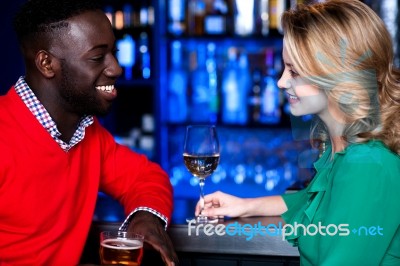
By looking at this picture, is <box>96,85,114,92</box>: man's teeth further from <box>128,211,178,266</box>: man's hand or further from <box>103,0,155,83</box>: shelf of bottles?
<box>103,0,155,83</box>: shelf of bottles

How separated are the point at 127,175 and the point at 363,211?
906 millimetres

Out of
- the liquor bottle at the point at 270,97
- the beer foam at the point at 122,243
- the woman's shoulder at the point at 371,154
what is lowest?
the liquor bottle at the point at 270,97

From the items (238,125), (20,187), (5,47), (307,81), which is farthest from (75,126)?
(238,125)

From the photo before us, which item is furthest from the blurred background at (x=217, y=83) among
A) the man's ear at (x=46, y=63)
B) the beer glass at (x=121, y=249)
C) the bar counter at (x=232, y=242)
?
the beer glass at (x=121, y=249)

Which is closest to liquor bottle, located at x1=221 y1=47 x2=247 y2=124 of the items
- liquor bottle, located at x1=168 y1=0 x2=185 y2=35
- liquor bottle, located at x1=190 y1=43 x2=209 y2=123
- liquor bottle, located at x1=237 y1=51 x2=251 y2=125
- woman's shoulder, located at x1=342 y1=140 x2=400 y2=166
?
liquor bottle, located at x1=237 y1=51 x2=251 y2=125

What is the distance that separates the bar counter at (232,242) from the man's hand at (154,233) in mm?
107

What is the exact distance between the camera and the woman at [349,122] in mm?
1525

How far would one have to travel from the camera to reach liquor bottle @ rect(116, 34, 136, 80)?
477 centimetres

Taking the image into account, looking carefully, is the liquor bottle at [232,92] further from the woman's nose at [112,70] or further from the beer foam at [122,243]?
the beer foam at [122,243]

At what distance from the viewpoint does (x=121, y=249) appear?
163 centimetres

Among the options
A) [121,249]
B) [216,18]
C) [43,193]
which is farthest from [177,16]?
[121,249]

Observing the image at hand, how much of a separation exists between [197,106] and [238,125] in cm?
32

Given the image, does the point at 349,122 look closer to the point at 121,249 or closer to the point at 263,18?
the point at 121,249

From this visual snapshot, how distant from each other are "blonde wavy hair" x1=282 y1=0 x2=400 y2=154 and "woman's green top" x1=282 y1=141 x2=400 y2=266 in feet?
0.25
